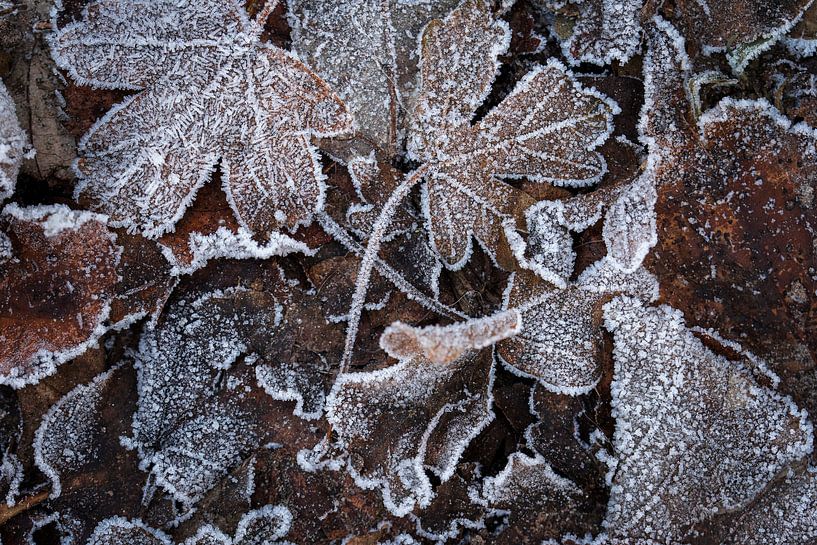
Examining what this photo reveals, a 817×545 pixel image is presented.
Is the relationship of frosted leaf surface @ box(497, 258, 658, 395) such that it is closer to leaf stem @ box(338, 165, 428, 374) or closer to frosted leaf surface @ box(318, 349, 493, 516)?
frosted leaf surface @ box(318, 349, 493, 516)

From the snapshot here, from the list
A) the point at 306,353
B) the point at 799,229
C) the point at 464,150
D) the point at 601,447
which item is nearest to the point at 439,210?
the point at 464,150

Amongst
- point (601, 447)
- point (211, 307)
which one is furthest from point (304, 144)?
point (601, 447)

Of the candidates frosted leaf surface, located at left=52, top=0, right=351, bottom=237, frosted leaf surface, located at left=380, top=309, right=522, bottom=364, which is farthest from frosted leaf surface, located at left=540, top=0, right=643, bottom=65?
frosted leaf surface, located at left=380, top=309, right=522, bottom=364

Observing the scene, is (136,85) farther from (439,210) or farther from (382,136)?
(439,210)

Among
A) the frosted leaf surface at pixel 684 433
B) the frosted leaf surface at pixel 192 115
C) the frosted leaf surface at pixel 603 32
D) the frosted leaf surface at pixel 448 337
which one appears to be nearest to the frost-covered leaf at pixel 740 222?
the frosted leaf surface at pixel 684 433

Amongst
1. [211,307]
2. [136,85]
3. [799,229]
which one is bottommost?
[211,307]

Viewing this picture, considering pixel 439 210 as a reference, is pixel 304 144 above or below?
above
